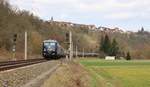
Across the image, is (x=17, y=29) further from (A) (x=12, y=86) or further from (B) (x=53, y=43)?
(A) (x=12, y=86)

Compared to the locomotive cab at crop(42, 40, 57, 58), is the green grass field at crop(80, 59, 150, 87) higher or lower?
lower

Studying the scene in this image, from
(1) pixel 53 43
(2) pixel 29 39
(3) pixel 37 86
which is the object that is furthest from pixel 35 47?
(3) pixel 37 86

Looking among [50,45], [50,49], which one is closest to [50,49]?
[50,49]

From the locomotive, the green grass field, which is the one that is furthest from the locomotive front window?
the green grass field

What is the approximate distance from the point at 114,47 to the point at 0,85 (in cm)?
17046

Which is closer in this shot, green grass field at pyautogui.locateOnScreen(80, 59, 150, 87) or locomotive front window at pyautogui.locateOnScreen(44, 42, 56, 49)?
green grass field at pyautogui.locateOnScreen(80, 59, 150, 87)

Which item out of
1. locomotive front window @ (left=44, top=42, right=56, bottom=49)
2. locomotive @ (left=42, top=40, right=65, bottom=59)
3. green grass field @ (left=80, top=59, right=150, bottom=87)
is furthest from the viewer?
locomotive front window @ (left=44, top=42, right=56, bottom=49)

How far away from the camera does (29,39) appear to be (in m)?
126

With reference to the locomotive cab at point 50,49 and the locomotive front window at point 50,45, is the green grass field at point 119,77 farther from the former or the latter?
the locomotive front window at point 50,45

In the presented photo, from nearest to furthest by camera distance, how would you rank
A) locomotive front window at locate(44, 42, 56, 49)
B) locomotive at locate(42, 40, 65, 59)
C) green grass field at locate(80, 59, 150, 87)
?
green grass field at locate(80, 59, 150, 87) < locomotive at locate(42, 40, 65, 59) < locomotive front window at locate(44, 42, 56, 49)

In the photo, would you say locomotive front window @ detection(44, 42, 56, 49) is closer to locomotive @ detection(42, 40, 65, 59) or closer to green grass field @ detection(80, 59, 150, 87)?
locomotive @ detection(42, 40, 65, 59)

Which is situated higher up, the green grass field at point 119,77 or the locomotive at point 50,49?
the locomotive at point 50,49

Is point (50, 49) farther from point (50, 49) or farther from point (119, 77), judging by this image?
point (119, 77)

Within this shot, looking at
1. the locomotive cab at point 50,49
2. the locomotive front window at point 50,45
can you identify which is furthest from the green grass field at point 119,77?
the locomotive front window at point 50,45
